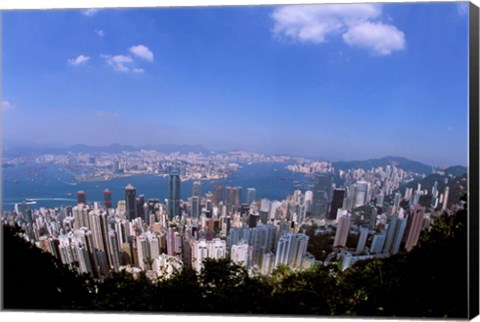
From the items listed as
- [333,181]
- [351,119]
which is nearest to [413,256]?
[333,181]

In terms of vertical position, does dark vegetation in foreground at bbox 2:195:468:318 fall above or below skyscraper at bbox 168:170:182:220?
below

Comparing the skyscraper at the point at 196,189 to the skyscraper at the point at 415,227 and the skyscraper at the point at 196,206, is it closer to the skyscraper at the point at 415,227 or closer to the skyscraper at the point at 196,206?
the skyscraper at the point at 196,206

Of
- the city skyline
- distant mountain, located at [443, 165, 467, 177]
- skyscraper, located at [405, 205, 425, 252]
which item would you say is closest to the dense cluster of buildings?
skyscraper, located at [405, 205, 425, 252]

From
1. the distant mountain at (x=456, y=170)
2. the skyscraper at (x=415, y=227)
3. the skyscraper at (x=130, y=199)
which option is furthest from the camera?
the skyscraper at (x=130, y=199)

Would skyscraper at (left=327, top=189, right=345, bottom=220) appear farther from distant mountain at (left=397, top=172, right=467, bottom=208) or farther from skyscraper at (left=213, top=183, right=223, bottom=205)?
skyscraper at (left=213, top=183, right=223, bottom=205)

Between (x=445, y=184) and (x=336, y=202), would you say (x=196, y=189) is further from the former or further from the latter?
(x=445, y=184)

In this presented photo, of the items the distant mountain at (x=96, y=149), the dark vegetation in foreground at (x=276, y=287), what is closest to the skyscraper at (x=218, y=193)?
the distant mountain at (x=96, y=149)
